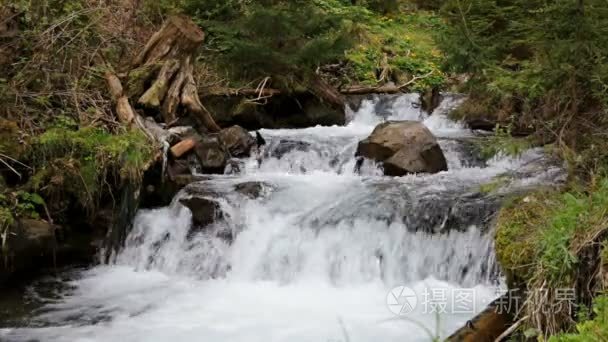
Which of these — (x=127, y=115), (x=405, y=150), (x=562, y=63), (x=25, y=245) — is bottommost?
(x=25, y=245)

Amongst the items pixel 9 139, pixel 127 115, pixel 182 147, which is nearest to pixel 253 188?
pixel 182 147

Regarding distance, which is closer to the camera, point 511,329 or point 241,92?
point 511,329

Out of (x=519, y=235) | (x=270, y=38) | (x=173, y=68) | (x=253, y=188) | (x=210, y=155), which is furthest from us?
(x=270, y=38)

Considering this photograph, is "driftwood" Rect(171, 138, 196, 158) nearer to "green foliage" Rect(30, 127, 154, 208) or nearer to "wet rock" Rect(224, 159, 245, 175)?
"wet rock" Rect(224, 159, 245, 175)

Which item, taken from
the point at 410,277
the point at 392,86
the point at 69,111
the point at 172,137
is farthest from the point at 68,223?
the point at 392,86

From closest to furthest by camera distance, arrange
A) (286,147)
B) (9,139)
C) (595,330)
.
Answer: (595,330)
(9,139)
(286,147)

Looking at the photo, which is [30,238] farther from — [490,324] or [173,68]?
[490,324]

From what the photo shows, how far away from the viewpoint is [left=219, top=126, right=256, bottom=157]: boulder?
10.1 metres

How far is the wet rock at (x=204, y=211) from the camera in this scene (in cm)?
782

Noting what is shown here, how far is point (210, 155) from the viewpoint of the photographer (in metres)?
9.43

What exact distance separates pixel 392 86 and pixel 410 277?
939 centimetres

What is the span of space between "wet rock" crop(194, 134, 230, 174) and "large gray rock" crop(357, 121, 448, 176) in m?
2.26

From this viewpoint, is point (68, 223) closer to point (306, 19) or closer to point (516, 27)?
point (516, 27)

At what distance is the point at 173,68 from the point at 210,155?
5.28 feet
